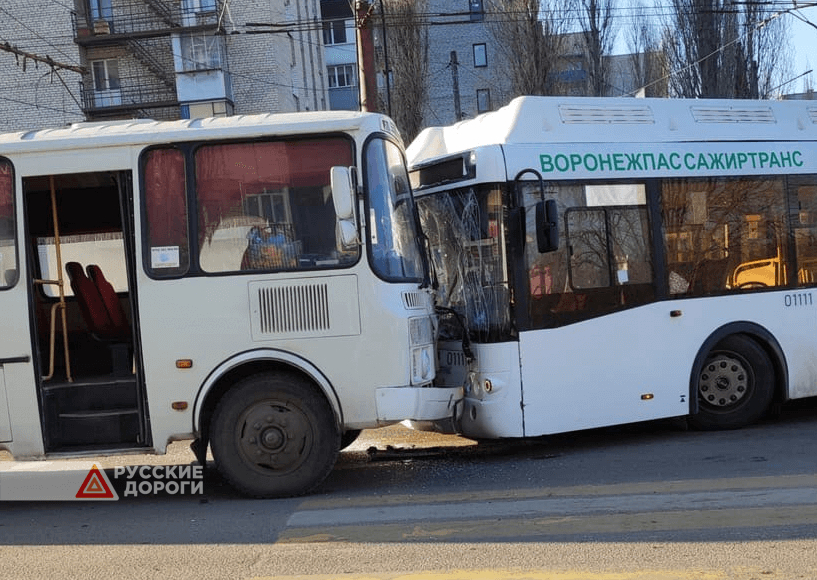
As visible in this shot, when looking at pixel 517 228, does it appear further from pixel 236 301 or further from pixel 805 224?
pixel 805 224

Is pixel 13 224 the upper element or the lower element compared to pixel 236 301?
upper

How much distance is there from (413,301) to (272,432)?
4.93 feet

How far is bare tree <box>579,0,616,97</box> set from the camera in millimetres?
35750

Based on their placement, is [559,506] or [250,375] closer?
[559,506]

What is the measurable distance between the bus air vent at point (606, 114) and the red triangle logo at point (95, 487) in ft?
17.2

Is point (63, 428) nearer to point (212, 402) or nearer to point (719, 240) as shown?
point (212, 402)

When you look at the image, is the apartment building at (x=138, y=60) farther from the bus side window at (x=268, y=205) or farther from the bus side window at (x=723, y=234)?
the bus side window at (x=268, y=205)

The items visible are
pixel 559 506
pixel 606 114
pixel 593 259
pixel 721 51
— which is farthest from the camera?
pixel 721 51

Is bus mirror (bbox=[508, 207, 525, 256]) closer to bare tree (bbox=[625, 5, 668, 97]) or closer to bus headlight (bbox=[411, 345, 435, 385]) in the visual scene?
bus headlight (bbox=[411, 345, 435, 385])

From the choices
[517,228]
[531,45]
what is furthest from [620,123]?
[531,45]

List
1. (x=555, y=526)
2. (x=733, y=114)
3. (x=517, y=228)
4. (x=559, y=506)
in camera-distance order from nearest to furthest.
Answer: (x=555, y=526)
(x=559, y=506)
(x=517, y=228)
(x=733, y=114)

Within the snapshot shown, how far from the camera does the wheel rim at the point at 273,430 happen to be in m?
7.19

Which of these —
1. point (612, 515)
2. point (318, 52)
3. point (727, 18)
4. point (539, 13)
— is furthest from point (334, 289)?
point (318, 52)

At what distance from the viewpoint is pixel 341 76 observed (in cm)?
5219
